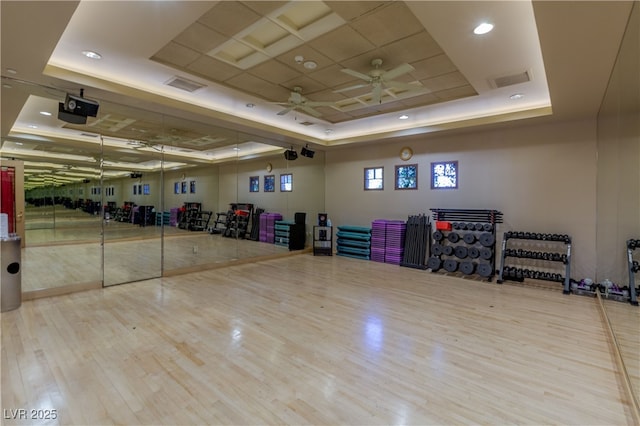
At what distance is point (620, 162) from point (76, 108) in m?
7.27

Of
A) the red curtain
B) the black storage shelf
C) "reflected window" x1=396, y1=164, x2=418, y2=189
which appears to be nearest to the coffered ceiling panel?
"reflected window" x1=396, y1=164, x2=418, y2=189

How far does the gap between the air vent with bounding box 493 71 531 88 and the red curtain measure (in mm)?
8560

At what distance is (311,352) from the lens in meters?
3.05

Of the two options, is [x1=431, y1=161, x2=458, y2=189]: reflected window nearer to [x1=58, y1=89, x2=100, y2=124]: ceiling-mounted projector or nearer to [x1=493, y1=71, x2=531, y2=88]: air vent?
[x1=493, y1=71, x2=531, y2=88]: air vent

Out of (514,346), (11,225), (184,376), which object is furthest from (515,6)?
(11,225)

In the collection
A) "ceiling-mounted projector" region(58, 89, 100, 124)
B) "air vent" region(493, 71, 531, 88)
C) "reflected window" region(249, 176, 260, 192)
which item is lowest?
"reflected window" region(249, 176, 260, 192)

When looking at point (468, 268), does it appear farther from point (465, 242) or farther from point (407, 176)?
point (407, 176)

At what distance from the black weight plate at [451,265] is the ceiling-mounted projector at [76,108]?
272 inches

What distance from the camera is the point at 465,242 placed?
6.50 metres

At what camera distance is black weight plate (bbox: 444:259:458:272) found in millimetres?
6438

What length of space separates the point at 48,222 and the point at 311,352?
7614 millimetres

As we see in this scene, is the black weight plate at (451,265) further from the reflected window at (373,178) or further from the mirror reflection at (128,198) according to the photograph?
the mirror reflection at (128,198)

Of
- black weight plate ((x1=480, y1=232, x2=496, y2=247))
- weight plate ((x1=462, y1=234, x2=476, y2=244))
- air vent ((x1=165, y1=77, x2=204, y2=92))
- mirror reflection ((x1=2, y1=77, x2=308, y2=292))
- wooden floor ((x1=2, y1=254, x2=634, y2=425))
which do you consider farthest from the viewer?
weight plate ((x1=462, y1=234, x2=476, y2=244))

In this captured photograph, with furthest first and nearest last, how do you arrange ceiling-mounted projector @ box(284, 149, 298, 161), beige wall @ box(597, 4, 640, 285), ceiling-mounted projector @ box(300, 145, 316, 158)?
ceiling-mounted projector @ box(284, 149, 298, 161) → ceiling-mounted projector @ box(300, 145, 316, 158) → beige wall @ box(597, 4, 640, 285)
